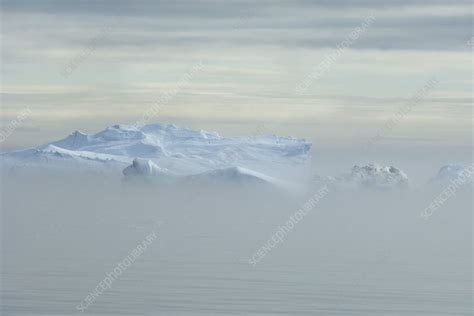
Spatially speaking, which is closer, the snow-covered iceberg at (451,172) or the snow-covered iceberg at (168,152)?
the snow-covered iceberg at (451,172)

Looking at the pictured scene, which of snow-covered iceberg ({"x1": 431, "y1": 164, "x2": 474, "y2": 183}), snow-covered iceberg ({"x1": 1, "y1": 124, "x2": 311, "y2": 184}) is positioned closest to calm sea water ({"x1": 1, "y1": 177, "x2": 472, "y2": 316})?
snow-covered iceberg ({"x1": 431, "y1": 164, "x2": 474, "y2": 183})

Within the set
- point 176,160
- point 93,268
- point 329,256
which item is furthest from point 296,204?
point 93,268

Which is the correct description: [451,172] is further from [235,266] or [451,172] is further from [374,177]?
[235,266]

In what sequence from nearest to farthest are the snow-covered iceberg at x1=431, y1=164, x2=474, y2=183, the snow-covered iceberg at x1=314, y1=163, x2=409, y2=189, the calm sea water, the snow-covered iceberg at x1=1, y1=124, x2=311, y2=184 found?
the calm sea water < the snow-covered iceberg at x1=314, y1=163, x2=409, y2=189 < the snow-covered iceberg at x1=431, y1=164, x2=474, y2=183 < the snow-covered iceberg at x1=1, y1=124, x2=311, y2=184

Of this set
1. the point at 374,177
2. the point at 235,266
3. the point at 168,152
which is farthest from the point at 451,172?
the point at 235,266

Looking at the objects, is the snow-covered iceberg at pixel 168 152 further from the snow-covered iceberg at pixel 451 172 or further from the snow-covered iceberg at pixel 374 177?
the snow-covered iceberg at pixel 451 172

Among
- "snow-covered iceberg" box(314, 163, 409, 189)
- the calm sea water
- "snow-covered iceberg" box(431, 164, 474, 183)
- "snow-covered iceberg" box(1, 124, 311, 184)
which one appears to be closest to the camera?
the calm sea water

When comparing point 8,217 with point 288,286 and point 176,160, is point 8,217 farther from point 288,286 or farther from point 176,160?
point 176,160

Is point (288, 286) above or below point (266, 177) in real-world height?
below

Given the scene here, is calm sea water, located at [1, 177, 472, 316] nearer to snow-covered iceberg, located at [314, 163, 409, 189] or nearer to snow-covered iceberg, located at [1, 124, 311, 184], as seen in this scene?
snow-covered iceberg, located at [314, 163, 409, 189]

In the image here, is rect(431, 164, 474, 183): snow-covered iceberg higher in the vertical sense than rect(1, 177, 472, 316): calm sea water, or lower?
higher

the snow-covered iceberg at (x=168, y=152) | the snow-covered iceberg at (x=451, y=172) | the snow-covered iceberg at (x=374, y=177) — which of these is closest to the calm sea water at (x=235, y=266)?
the snow-covered iceberg at (x=374, y=177)
